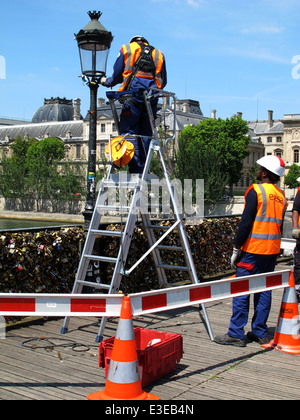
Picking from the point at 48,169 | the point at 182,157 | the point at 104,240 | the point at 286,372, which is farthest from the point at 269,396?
the point at 48,169

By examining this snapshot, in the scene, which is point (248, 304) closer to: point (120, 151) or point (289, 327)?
point (289, 327)

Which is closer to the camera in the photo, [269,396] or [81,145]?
[269,396]

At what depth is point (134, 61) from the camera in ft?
23.9

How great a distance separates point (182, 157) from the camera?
72.6 metres

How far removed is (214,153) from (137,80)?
70477 mm

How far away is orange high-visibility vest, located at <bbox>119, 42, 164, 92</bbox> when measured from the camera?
23.9 ft

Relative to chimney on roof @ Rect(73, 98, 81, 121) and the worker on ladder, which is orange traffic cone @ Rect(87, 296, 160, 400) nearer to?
the worker on ladder

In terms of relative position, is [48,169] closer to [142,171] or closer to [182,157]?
[182,157]

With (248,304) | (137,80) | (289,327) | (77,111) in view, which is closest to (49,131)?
(77,111)

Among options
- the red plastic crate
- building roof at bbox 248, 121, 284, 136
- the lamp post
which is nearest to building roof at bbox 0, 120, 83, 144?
building roof at bbox 248, 121, 284, 136

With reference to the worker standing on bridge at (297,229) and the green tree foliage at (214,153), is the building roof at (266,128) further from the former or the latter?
the worker standing on bridge at (297,229)

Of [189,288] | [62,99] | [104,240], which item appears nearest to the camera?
[189,288]

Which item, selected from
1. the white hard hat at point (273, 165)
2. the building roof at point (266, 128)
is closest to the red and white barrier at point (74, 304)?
the white hard hat at point (273, 165)
